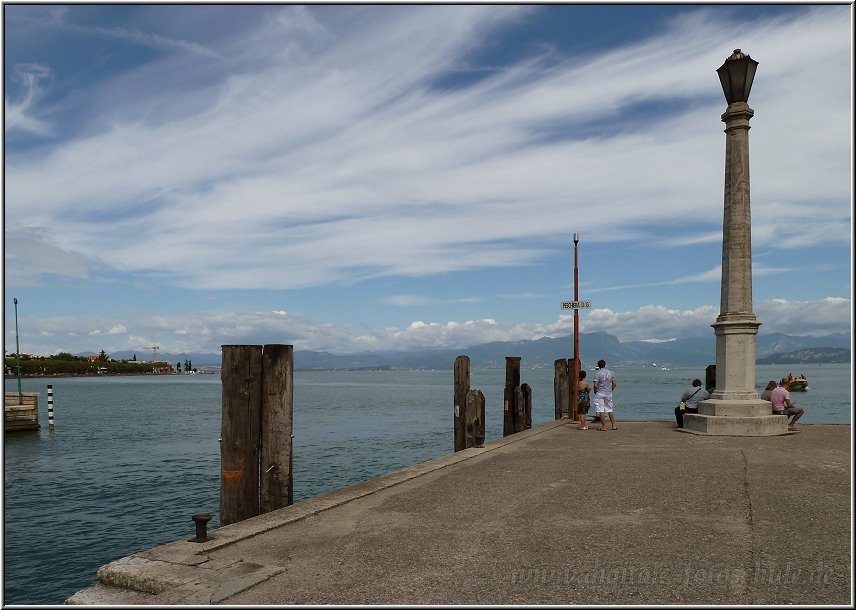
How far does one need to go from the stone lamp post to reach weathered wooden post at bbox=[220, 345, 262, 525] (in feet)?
33.7

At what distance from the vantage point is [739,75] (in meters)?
14.7

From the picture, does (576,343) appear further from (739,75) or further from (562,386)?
(739,75)

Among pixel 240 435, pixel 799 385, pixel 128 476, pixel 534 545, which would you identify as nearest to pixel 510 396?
pixel 240 435

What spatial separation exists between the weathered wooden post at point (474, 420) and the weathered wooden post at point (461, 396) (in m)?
0.15

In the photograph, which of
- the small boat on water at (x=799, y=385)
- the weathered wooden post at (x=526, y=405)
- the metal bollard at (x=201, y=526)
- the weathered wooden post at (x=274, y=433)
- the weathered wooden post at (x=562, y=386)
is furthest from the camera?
the small boat on water at (x=799, y=385)

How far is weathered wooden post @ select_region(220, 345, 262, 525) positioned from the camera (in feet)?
26.8

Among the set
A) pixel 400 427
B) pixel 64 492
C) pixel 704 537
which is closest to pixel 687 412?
pixel 704 537

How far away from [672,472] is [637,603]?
18.0 ft

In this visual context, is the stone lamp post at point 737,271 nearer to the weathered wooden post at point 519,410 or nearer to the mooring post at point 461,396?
the weathered wooden post at point 519,410

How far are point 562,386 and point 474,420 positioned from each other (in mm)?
6438

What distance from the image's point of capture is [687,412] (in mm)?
16141

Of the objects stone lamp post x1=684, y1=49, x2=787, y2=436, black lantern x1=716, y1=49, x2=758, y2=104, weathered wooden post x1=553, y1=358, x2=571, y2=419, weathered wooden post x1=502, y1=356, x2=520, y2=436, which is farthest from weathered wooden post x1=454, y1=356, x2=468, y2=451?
black lantern x1=716, y1=49, x2=758, y2=104

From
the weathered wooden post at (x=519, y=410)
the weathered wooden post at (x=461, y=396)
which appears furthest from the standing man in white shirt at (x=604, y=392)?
the weathered wooden post at (x=461, y=396)

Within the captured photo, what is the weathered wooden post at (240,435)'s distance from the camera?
8.18 meters
